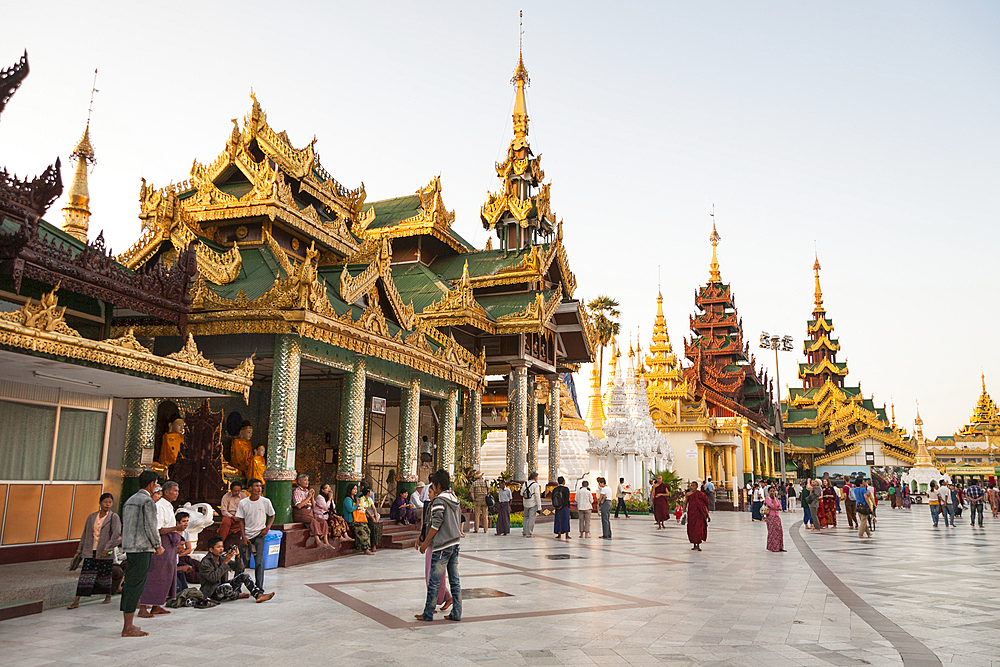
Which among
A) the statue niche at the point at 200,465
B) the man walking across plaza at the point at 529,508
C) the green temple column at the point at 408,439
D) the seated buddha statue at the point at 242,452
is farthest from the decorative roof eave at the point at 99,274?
the man walking across plaza at the point at 529,508

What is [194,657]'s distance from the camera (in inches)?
253

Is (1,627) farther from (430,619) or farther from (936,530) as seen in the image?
(936,530)

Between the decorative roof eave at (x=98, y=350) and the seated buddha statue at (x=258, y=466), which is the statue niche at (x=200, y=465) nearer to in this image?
the seated buddha statue at (x=258, y=466)

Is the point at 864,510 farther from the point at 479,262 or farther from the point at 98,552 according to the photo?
the point at 98,552

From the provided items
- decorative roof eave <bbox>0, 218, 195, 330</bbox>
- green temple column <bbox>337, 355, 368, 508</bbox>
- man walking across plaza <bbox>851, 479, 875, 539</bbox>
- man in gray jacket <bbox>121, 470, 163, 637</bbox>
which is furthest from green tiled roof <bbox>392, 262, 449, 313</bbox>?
man in gray jacket <bbox>121, 470, 163, 637</bbox>

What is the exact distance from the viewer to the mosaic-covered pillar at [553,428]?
2917cm

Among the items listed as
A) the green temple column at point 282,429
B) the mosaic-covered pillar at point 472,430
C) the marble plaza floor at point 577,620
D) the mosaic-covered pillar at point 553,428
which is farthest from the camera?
the mosaic-covered pillar at point 553,428

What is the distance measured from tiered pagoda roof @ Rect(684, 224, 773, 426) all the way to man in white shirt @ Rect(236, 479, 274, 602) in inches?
2067

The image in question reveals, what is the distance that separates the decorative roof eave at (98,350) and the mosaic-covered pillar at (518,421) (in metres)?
14.6

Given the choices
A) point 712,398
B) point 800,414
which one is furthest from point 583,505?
point 800,414

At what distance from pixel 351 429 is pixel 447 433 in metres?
5.01

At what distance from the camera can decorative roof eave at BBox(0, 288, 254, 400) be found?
827 centimetres

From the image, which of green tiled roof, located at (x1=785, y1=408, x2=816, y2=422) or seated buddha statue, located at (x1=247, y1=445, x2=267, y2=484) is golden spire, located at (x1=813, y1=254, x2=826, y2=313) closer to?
green tiled roof, located at (x1=785, y1=408, x2=816, y2=422)

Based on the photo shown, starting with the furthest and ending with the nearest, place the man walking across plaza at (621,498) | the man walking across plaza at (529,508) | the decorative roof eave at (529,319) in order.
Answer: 1. the man walking across plaza at (621,498)
2. the decorative roof eave at (529,319)
3. the man walking across plaza at (529,508)
